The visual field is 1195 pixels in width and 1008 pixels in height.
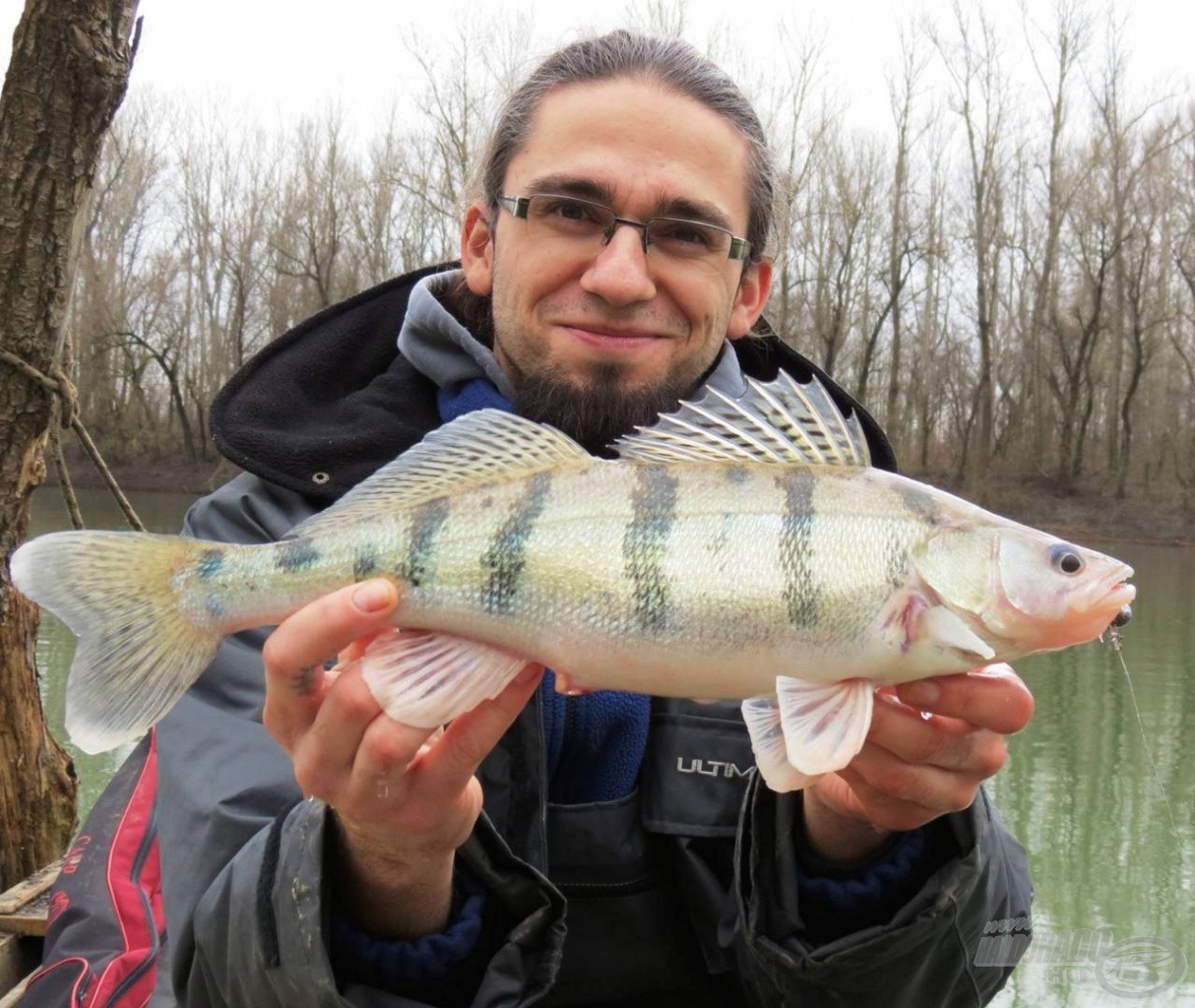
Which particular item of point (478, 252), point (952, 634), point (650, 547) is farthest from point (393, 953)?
point (478, 252)

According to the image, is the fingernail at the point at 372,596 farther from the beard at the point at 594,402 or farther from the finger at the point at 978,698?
the beard at the point at 594,402

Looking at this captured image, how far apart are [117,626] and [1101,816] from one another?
19.7 ft

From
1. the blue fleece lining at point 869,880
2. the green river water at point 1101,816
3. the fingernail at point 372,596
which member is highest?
the fingernail at point 372,596

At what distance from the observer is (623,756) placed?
2346 millimetres

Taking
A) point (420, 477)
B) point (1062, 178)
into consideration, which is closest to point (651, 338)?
point (420, 477)

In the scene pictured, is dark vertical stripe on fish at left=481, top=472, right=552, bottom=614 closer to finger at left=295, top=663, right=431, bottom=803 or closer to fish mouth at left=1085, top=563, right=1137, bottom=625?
A: finger at left=295, top=663, right=431, bottom=803

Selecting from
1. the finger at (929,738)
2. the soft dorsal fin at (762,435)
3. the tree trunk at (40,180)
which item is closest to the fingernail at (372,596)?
the soft dorsal fin at (762,435)

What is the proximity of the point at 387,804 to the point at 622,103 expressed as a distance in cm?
166

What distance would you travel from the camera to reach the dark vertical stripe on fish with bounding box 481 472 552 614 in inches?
65.2

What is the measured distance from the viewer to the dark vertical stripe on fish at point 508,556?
166 centimetres

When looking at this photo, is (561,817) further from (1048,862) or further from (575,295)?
(1048,862)

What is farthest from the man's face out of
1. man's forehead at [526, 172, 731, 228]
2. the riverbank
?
the riverbank

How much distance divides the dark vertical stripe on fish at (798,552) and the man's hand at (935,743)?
0.20 m

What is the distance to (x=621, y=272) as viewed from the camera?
2354 millimetres
